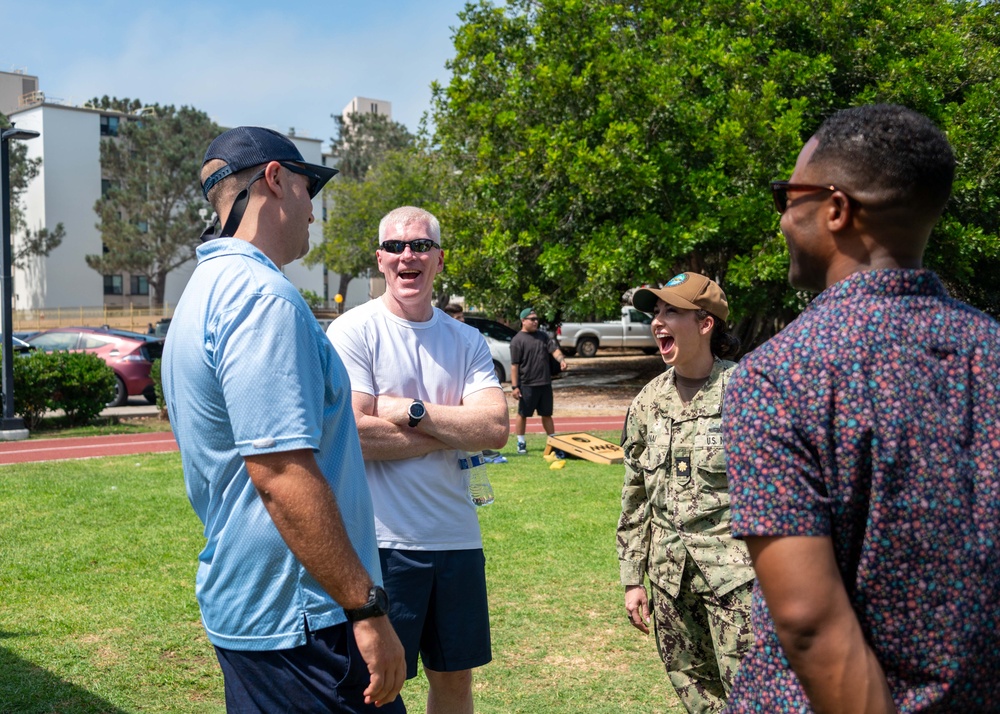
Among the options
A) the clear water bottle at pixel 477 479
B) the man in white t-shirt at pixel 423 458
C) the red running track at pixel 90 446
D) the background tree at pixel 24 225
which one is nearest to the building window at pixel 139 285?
the background tree at pixel 24 225

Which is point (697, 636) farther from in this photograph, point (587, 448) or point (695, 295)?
point (587, 448)

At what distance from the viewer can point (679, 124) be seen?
19.6 meters

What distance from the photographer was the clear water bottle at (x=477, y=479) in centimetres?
371

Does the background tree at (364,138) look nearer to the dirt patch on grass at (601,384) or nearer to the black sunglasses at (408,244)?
the dirt patch on grass at (601,384)

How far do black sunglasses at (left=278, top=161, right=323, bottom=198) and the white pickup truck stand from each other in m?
33.9

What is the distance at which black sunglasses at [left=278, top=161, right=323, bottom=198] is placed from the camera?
2555 millimetres

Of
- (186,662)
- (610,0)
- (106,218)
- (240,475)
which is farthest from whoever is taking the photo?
(106,218)

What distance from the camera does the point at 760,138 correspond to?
1867 cm

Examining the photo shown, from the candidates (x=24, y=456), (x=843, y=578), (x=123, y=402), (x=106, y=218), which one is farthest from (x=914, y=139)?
(x=106, y=218)

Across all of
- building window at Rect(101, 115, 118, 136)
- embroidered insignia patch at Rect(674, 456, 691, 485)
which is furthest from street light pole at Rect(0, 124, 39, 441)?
building window at Rect(101, 115, 118, 136)

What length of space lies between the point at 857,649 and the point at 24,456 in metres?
13.9

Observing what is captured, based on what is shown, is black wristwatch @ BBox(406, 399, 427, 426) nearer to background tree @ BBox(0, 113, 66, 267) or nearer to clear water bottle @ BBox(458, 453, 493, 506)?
clear water bottle @ BBox(458, 453, 493, 506)

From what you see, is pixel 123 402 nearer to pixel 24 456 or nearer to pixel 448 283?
pixel 24 456

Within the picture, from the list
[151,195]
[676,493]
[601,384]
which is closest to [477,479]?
[676,493]
